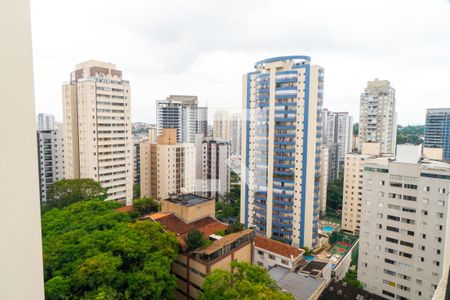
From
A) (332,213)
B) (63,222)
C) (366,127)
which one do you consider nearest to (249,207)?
(332,213)

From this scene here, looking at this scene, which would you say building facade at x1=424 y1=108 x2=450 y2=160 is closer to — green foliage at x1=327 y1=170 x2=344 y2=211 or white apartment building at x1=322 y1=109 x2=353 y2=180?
white apartment building at x1=322 y1=109 x2=353 y2=180

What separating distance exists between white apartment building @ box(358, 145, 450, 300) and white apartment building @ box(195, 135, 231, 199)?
9.31 metres

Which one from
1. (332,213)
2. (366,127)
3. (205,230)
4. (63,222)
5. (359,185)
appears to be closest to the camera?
(63,222)

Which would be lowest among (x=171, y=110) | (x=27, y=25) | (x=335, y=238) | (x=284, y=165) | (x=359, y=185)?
(x=335, y=238)

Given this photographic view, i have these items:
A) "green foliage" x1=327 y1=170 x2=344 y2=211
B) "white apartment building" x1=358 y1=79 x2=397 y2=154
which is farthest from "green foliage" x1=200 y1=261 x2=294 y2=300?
"white apartment building" x1=358 y1=79 x2=397 y2=154

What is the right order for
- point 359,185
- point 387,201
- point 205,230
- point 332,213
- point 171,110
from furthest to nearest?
point 171,110
point 332,213
point 359,185
point 387,201
point 205,230

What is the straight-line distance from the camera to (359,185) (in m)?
15.2

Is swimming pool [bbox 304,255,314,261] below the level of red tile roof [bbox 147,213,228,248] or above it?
below

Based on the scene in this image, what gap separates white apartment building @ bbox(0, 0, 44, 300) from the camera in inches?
61.7

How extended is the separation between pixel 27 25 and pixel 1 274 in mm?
1569

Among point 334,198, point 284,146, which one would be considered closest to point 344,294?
point 284,146

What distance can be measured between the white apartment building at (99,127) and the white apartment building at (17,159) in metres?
11.8

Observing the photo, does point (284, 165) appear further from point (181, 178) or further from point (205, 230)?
point (181, 178)

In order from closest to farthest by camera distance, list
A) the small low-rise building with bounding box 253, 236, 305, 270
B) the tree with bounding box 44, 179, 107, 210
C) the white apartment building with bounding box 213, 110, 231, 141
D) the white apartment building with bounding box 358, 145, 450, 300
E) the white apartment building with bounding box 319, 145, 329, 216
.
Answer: the white apartment building with bounding box 358, 145, 450, 300, the tree with bounding box 44, 179, 107, 210, the small low-rise building with bounding box 253, 236, 305, 270, the white apartment building with bounding box 319, 145, 329, 216, the white apartment building with bounding box 213, 110, 231, 141
